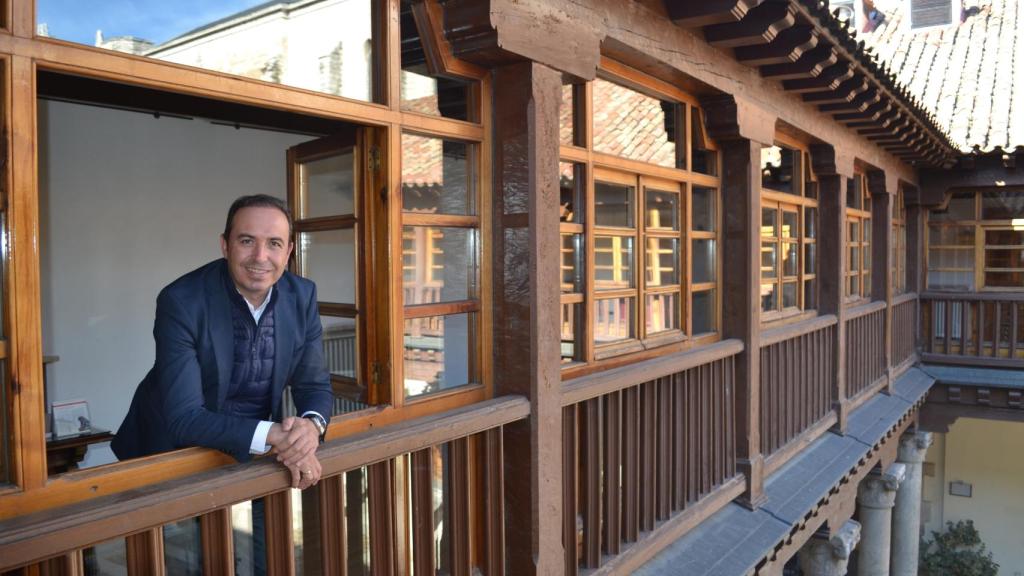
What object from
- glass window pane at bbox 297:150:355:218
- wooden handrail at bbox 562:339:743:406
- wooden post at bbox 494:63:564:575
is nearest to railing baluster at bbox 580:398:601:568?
wooden handrail at bbox 562:339:743:406

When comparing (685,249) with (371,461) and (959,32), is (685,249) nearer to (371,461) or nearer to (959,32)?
(371,461)

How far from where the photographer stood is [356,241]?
2951 mm

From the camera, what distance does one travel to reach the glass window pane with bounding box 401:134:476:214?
121 inches

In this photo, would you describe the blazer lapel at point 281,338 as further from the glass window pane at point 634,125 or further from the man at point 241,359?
the glass window pane at point 634,125

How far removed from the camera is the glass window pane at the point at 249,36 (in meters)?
2.09

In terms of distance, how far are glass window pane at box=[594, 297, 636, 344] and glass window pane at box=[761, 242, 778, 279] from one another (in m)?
2.41

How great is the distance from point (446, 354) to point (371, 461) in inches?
29.6

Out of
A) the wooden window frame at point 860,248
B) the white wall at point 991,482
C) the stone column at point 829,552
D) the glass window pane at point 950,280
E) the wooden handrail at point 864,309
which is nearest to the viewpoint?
the stone column at point 829,552

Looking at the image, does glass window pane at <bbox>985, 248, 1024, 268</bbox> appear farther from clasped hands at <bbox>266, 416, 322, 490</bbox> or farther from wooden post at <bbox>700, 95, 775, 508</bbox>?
clasped hands at <bbox>266, 416, 322, 490</bbox>

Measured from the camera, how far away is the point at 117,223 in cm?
705

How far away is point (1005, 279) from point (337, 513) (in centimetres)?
1122

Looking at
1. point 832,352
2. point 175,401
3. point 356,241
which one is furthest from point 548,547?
point 832,352

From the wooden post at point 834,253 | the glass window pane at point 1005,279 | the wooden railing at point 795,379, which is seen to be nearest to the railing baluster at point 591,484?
the wooden railing at point 795,379

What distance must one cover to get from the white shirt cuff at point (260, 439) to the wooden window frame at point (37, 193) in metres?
0.21
